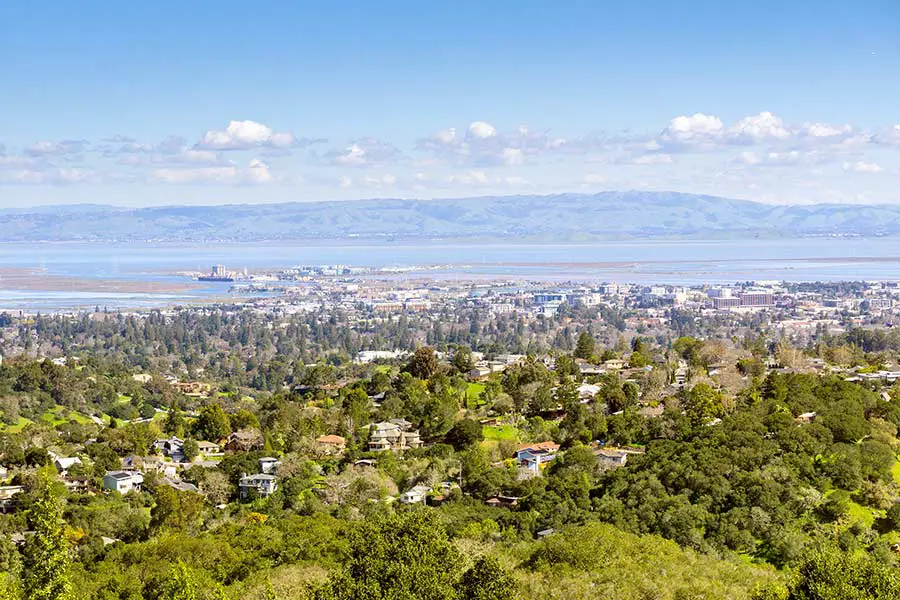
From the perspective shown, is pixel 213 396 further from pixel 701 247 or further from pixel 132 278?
pixel 701 247

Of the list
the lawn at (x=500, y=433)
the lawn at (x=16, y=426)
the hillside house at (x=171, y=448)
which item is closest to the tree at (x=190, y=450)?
the hillside house at (x=171, y=448)

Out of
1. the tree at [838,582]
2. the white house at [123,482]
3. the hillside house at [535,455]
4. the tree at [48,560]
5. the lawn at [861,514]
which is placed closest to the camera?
the tree at [838,582]

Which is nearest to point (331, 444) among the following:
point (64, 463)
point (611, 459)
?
point (64, 463)

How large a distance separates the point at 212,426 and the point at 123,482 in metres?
5.87

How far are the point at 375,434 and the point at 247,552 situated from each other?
11.3 m

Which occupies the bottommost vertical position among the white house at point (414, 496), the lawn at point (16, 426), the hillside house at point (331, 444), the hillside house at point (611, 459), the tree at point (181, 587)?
the lawn at point (16, 426)

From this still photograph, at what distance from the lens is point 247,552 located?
1825cm

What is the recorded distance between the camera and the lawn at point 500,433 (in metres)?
29.2

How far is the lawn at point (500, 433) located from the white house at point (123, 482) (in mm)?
9387

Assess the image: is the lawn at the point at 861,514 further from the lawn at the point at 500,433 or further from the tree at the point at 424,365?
the tree at the point at 424,365

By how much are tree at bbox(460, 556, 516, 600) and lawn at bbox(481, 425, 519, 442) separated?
15253mm

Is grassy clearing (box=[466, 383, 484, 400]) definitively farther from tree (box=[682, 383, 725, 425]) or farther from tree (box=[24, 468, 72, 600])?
tree (box=[24, 468, 72, 600])

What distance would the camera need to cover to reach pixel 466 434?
92.3ft

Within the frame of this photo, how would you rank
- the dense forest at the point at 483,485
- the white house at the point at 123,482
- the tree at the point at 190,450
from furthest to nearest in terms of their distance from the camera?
the tree at the point at 190,450, the white house at the point at 123,482, the dense forest at the point at 483,485
